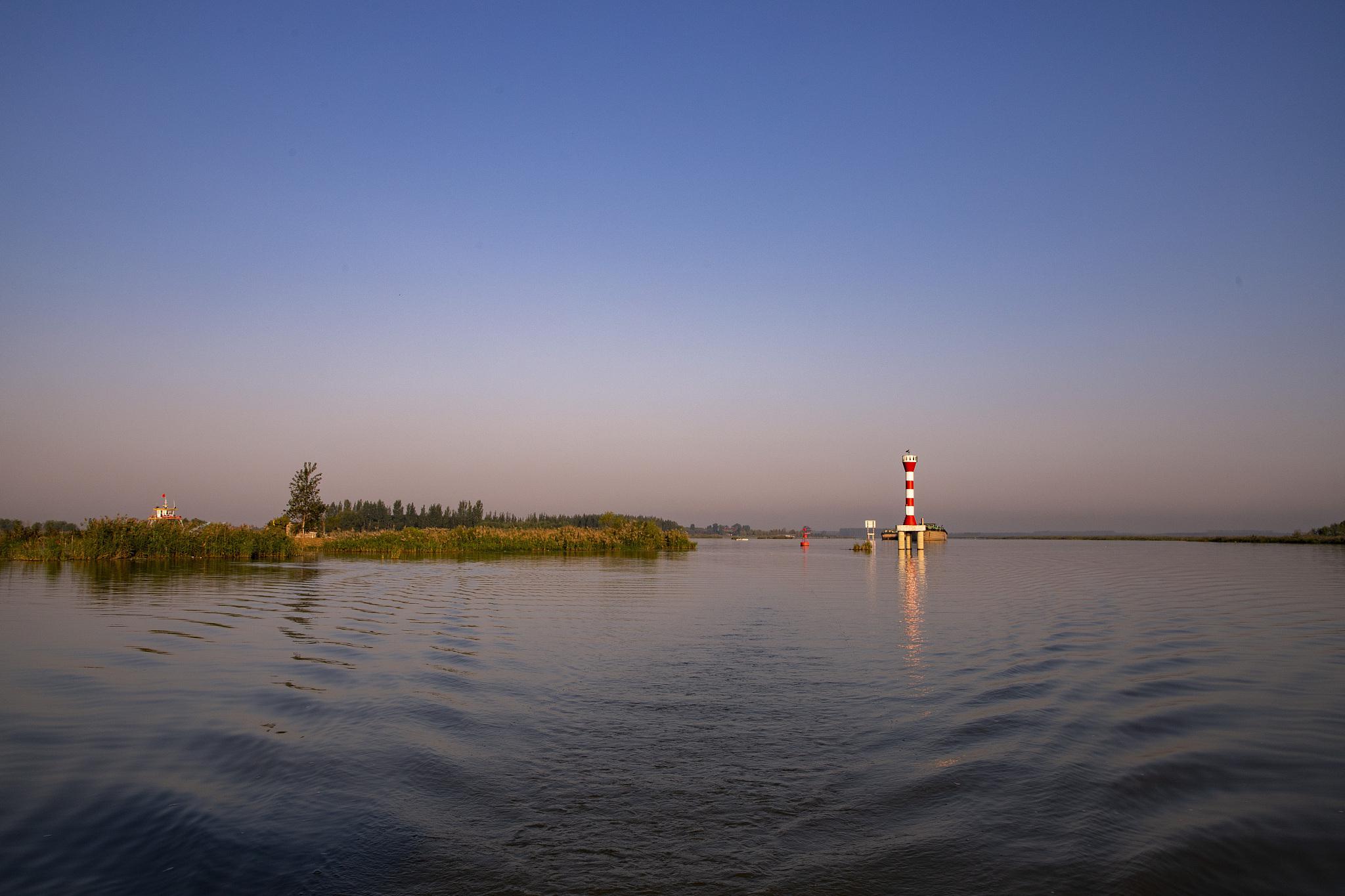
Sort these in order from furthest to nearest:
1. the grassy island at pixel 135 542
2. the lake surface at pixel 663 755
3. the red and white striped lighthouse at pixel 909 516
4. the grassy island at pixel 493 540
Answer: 1. the red and white striped lighthouse at pixel 909 516
2. the grassy island at pixel 493 540
3. the grassy island at pixel 135 542
4. the lake surface at pixel 663 755

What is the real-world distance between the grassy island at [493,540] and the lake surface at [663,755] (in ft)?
93.2

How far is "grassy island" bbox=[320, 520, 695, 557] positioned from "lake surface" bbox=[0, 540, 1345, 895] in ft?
93.2

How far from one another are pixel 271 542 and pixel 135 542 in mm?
6893

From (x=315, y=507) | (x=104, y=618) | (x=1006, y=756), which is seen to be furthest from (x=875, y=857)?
(x=315, y=507)

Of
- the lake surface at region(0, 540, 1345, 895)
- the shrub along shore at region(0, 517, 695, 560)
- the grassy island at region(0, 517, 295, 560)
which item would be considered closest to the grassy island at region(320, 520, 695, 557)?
the shrub along shore at region(0, 517, 695, 560)

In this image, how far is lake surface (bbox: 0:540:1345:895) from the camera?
16.3 ft

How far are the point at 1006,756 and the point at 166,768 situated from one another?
26.3 ft

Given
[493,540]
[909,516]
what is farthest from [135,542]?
[909,516]

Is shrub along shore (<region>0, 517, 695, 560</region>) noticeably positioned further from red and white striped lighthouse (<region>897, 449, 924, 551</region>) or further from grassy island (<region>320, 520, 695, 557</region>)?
red and white striped lighthouse (<region>897, 449, 924, 551</region>)

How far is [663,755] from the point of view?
7.31m

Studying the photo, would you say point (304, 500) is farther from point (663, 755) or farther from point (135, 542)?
point (663, 755)

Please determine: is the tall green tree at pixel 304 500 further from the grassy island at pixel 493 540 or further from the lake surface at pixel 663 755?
the lake surface at pixel 663 755

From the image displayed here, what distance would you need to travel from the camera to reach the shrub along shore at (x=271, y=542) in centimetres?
3322

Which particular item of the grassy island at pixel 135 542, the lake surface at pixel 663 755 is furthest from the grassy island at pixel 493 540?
the lake surface at pixel 663 755
